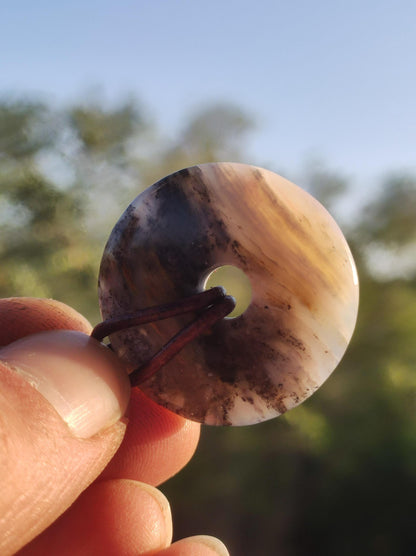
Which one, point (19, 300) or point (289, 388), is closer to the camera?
point (289, 388)

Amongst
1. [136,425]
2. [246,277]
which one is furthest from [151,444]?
[246,277]

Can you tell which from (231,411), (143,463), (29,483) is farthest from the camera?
(143,463)

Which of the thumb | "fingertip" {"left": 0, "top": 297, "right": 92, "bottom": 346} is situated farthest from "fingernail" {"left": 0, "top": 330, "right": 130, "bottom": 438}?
"fingertip" {"left": 0, "top": 297, "right": 92, "bottom": 346}

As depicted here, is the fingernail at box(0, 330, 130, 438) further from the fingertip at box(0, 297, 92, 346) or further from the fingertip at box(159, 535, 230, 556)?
the fingertip at box(159, 535, 230, 556)

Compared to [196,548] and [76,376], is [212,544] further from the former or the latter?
[76,376]

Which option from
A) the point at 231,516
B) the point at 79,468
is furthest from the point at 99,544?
the point at 231,516

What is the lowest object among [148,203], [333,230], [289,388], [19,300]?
[289,388]

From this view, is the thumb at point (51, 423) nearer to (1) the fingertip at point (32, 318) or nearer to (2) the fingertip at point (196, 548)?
(1) the fingertip at point (32, 318)

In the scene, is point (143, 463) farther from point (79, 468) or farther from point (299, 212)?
point (299, 212)
